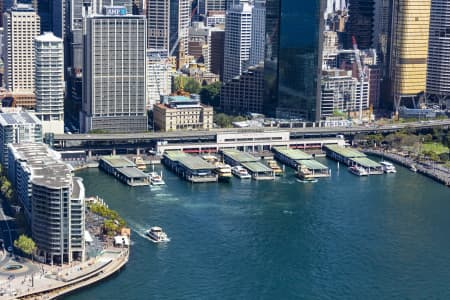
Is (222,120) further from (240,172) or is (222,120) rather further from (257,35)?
(257,35)

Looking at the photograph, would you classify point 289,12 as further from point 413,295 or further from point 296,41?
point 413,295

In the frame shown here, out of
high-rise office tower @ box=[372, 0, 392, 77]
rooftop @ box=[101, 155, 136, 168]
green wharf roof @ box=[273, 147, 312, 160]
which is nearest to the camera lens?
rooftop @ box=[101, 155, 136, 168]

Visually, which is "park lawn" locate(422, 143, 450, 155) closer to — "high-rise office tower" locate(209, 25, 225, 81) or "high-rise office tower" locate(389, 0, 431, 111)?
"high-rise office tower" locate(389, 0, 431, 111)

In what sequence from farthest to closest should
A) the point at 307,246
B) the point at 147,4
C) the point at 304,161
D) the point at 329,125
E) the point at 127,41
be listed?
the point at 147,4
the point at 329,125
the point at 127,41
the point at 304,161
the point at 307,246

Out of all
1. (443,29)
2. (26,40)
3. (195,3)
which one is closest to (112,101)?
(26,40)

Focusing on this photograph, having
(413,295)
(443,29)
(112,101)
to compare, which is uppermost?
(443,29)

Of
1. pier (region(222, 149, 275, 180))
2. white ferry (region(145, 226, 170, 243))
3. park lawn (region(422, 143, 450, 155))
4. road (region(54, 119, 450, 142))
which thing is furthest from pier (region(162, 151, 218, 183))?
park lawn (region(422, 143, 450, 155))

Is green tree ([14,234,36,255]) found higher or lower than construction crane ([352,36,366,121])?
lower
